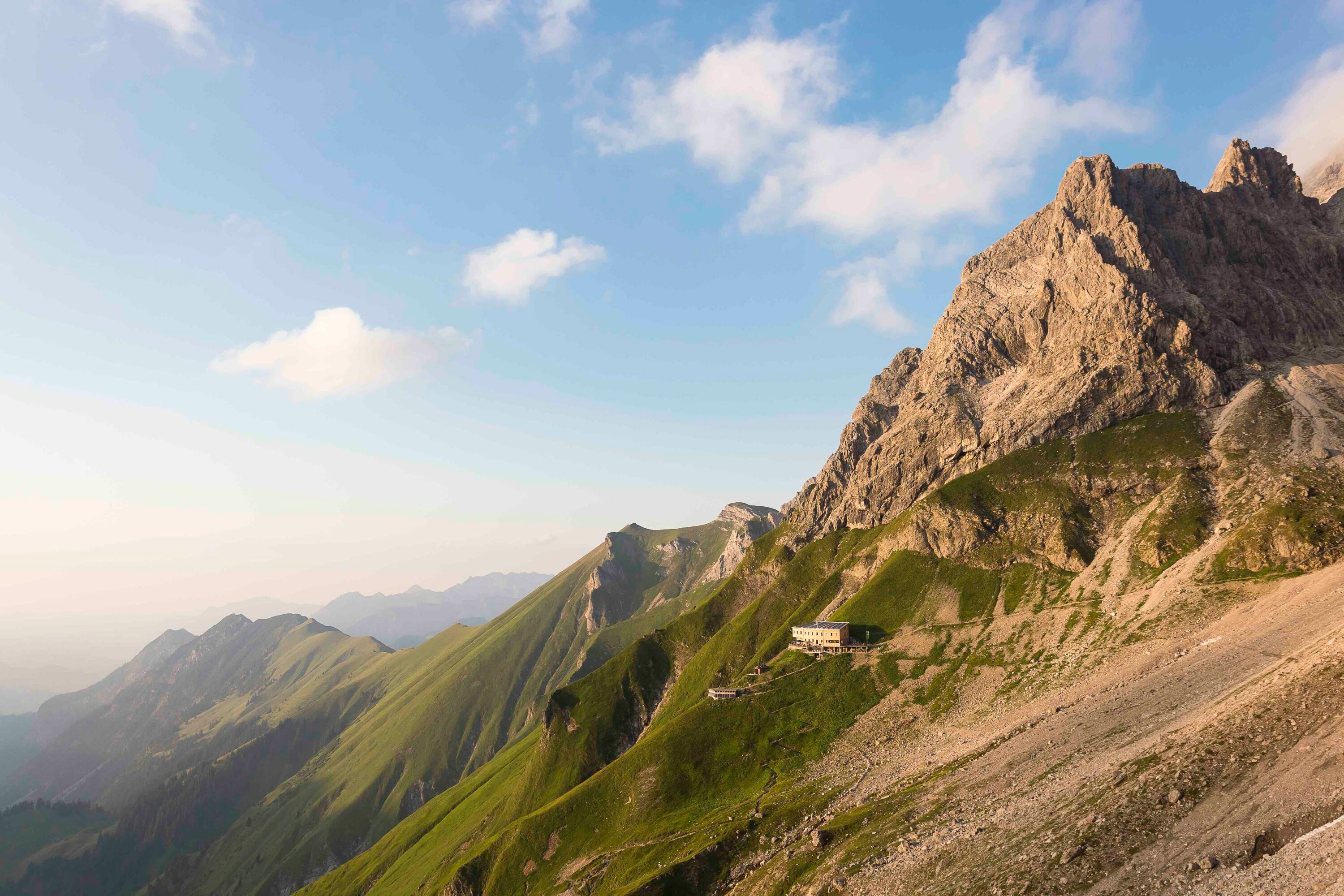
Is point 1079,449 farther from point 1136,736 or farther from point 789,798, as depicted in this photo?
point 789,798

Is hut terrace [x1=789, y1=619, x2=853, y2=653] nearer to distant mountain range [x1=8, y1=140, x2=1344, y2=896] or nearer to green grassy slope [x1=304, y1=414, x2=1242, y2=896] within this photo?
distant mountain range [x1=8, y1=140, x2=1344, y2=896]

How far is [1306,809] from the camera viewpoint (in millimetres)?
51562

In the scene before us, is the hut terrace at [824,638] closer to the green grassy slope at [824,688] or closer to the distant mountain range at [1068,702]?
the distant mountain range at [1068,702]

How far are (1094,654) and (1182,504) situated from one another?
6139 cm

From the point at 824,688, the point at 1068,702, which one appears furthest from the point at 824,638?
the point at 1068,702

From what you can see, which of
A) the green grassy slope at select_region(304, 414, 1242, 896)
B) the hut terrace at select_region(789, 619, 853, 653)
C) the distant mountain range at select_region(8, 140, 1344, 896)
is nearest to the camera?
the distant mountain range at select_region(8, 140, 1344, 896)

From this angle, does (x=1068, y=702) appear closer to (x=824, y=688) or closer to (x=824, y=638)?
(x=824, y=688)

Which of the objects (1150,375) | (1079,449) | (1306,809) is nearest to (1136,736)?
(1306,809)

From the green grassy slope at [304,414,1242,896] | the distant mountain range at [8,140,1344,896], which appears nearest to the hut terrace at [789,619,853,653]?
the distant mountain range at [8,140,1344,896]

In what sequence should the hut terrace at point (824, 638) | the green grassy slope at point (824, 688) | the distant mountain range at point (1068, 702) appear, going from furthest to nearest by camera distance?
the hut terrace at point (824, 638) → the green grassy slope at point (824, 688) → the distant mountain range at point (1068, 702)

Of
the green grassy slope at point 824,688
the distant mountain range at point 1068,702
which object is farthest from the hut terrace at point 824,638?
the green grassy slope at point 824,688

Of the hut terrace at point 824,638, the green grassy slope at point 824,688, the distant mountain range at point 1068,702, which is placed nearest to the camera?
the distant mountain range at point 1068,702

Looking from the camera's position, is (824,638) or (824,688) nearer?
(824,688)

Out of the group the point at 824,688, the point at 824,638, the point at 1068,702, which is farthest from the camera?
the point at 824,638
